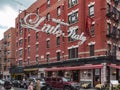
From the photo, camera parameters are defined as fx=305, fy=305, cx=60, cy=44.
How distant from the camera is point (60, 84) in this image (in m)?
37.0

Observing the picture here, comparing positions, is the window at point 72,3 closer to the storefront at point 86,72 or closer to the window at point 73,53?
the window at point 73,53

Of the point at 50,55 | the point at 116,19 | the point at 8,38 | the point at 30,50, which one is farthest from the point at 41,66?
the point at 8,38

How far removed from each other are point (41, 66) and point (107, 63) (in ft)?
68.7

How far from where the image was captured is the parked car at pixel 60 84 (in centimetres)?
3572

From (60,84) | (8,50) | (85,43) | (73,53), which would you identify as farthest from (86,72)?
(8,50)

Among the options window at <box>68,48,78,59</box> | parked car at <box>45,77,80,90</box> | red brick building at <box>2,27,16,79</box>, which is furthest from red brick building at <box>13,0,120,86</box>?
red brick building at <box>2,27,16,79</box>

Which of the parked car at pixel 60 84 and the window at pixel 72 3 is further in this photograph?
the window at pixel 72 3

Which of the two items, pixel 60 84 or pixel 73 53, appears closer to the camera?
pixel 60 84

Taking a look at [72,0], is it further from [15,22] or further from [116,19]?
[15,22]

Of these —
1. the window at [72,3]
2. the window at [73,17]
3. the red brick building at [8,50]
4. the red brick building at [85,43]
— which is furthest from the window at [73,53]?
the red brick building at [8,50]

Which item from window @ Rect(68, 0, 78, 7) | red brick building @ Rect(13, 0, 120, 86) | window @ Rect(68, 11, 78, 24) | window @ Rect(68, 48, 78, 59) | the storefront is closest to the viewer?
the storefront

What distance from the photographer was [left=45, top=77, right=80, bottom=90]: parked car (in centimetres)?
3572

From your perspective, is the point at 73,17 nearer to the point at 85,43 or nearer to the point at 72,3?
the point at 72,3

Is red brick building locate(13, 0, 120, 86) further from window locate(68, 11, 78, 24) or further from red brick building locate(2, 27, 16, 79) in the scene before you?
red brick building locate(2, 27, 16, 79)
